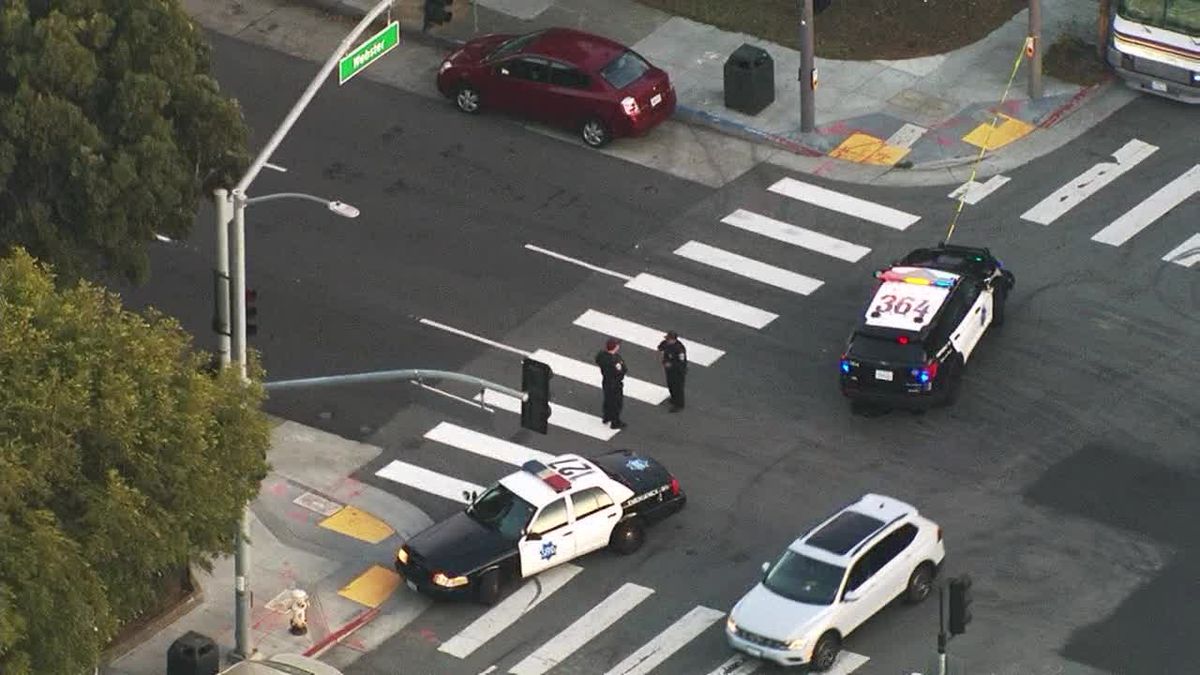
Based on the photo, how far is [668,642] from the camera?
4238cm

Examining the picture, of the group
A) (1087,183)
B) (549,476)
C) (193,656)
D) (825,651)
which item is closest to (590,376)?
(549,476)

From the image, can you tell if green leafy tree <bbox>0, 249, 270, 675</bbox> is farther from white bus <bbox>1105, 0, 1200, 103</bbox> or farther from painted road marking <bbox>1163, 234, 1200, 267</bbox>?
white bus <bbox>1105, 0, 1200, 103</bbox>

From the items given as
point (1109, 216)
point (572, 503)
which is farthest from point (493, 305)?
point (1109, 216)

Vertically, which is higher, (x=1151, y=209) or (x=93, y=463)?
(x=93, y=463)

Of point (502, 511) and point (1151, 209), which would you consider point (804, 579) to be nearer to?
point (502, 511)

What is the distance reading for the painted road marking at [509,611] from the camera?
4262 cm

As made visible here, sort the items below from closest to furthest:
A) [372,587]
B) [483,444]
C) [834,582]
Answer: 1. [834,582]
2. [372,587]
3. [483,444]

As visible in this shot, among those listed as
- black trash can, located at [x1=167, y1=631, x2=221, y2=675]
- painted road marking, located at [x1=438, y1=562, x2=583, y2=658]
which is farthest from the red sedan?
black trash can, located at [x1=167, y1=631, x2=221, y2=675]

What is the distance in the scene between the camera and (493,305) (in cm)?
5006

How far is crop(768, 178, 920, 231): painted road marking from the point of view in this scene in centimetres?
5209

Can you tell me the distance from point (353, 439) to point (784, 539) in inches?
289

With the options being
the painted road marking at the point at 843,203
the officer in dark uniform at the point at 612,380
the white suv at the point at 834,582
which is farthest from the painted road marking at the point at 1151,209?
the white suv at the point at 834,582

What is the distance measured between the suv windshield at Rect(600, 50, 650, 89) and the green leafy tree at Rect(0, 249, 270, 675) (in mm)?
16255

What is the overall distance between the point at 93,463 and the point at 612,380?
437 inches
